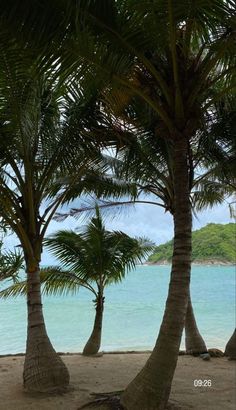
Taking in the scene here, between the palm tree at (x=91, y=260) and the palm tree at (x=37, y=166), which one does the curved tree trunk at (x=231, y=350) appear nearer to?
the palm tree at (x=91, y=260)

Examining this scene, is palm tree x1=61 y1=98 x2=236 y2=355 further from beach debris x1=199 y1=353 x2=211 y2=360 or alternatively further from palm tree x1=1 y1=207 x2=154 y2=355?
palm tree x1=1 y1=207 x2=154 y2=355

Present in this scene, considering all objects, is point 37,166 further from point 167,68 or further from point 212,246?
point 212,246

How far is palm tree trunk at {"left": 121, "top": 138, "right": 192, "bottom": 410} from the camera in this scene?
4.33 m

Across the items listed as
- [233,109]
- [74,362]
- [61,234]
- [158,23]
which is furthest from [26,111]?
[74,362]

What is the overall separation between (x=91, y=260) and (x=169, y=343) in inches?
178

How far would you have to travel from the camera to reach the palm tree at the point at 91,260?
866cm

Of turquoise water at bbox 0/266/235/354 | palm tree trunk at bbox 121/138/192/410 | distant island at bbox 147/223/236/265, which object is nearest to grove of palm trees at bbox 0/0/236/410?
palm tree trunk at bbox 121/138/192/410

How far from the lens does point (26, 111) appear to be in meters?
4.99

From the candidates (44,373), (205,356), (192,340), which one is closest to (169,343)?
(44,373)

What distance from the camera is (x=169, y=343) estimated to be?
14.3 ft

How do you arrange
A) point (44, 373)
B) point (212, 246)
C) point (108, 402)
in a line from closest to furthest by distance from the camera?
point (108, 402)
point (44, 373)
point (212, 246)

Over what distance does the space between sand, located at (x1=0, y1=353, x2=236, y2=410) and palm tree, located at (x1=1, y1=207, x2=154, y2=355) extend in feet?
4.45

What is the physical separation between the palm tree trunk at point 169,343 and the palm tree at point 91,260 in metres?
4.24

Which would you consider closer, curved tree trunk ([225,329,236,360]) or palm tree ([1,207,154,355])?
curved tree trunk ([225,329,236,360])
